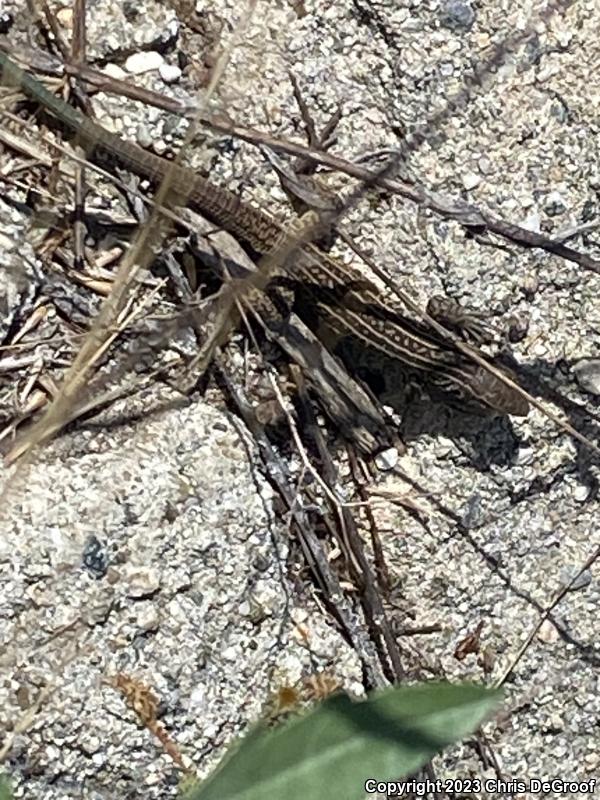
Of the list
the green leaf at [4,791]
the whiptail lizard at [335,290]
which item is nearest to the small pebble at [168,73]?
the whiptail lizard at [335,290]

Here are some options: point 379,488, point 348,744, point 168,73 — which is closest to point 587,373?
point 379,488

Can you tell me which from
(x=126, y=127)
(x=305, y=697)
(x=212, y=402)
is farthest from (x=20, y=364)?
(x=305, y=697)

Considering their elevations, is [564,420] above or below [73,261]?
below

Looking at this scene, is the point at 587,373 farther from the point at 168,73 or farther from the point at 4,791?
the point at 4,791

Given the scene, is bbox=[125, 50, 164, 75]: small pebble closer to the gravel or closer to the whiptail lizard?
the gravel

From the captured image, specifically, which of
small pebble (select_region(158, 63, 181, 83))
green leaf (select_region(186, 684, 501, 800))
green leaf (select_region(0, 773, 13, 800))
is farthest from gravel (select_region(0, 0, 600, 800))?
green leaf (select_region(186, 684, 501, 800))

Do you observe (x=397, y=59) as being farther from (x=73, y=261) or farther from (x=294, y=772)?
(x=294, y=772)

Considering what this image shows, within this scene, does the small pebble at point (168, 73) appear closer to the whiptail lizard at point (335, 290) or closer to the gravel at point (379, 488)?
the gravel at point (379, 488)
